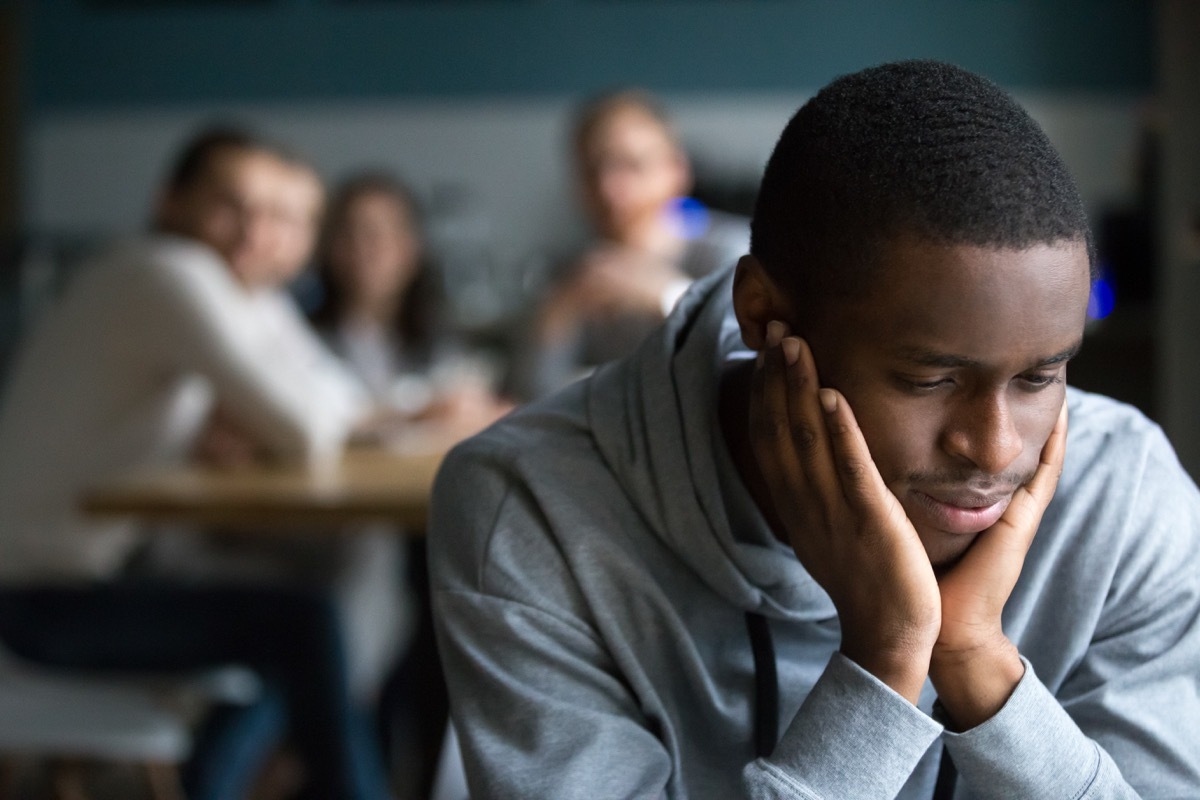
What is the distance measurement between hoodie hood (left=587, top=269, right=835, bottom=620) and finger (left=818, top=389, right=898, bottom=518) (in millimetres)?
107

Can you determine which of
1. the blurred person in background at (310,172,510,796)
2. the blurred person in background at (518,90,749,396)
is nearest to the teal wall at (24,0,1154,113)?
the blurred person in background at (310,172,510,796)

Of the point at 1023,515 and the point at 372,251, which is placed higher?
the point at 1023,515

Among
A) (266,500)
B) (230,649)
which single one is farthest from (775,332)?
(230,649)

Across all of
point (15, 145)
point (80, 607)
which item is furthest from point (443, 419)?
point (15, 145)

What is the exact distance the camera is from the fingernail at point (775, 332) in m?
0.79

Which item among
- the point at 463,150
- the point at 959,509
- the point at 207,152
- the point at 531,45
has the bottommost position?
the point at 463,150

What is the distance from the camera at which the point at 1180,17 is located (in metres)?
1.25

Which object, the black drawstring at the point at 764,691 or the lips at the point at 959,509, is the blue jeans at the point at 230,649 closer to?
the black drawstring at the point at 764,691

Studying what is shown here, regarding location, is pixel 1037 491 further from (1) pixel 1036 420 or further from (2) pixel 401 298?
(2) pixel 401 298

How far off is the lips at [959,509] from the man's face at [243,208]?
1.70 metres

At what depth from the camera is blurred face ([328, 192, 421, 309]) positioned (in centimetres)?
326

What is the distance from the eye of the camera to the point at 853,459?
76 centimetres

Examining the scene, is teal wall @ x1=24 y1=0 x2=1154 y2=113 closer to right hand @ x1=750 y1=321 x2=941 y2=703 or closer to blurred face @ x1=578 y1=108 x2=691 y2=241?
blurred face @ x1=578 y1=108 x2=691 y2=241

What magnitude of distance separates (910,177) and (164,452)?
169 centimetres
